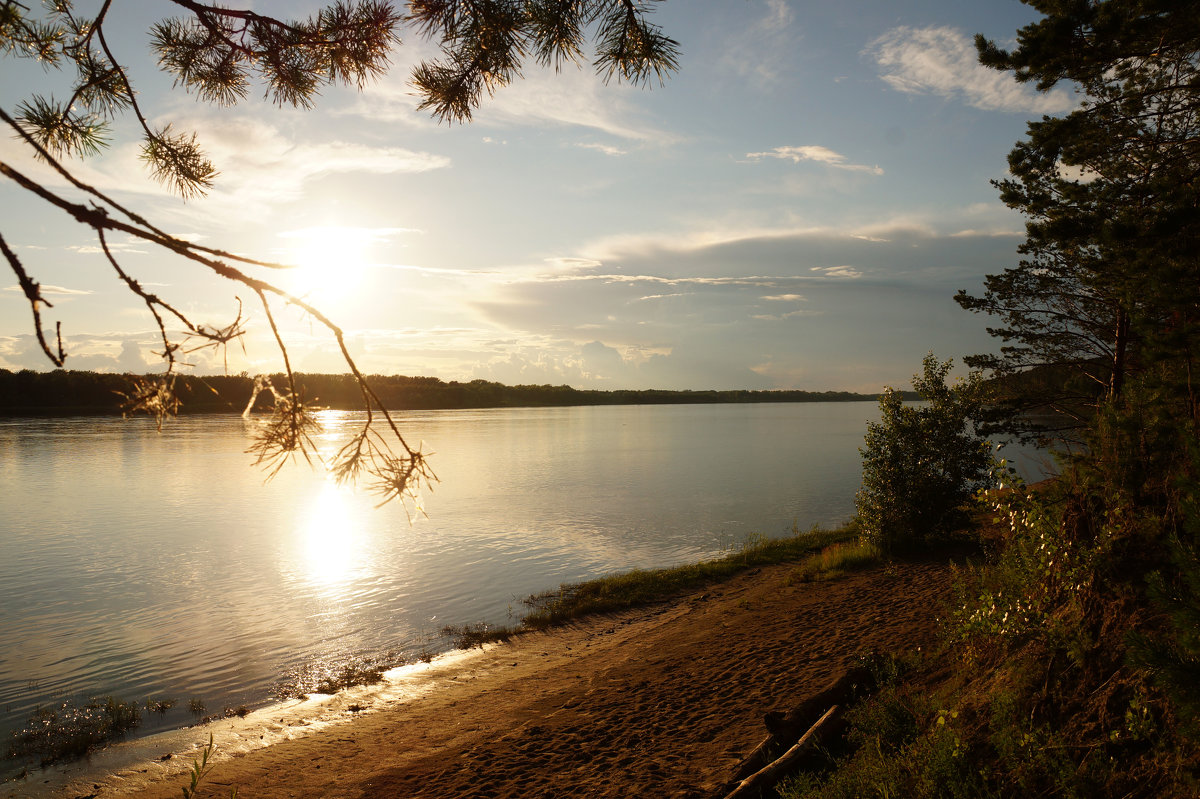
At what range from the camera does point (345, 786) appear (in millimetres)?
→ 7535

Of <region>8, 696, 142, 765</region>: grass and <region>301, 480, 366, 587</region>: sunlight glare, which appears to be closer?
<region>8, 696, 142, 765</region>: grass

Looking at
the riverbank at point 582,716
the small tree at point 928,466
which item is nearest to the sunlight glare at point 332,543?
the riverbank at point 582,716

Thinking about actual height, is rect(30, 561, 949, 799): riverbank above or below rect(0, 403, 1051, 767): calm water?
above

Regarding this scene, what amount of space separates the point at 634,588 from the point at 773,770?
10869 mm

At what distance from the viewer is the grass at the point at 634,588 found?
1405 centimetres

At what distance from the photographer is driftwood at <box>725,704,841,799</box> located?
213 inches

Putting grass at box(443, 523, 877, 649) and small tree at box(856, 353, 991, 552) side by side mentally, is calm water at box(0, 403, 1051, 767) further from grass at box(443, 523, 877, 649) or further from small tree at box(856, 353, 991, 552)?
small tree at box(856, 353, 991, 552)

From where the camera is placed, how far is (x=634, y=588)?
16250mm

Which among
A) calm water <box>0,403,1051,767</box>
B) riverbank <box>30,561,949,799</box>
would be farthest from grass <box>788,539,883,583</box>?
calm water <box>0,403,1051,767</box>

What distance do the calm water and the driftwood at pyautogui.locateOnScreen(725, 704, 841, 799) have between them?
4.59m

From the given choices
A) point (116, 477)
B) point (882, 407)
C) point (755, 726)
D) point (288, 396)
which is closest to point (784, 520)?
point (882, 407)

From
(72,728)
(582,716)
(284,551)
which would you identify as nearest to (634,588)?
(582,716)

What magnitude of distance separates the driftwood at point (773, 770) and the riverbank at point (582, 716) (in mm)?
A: 597

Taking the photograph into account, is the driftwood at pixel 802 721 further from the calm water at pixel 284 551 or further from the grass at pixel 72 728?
the grass at pixel 72 728
